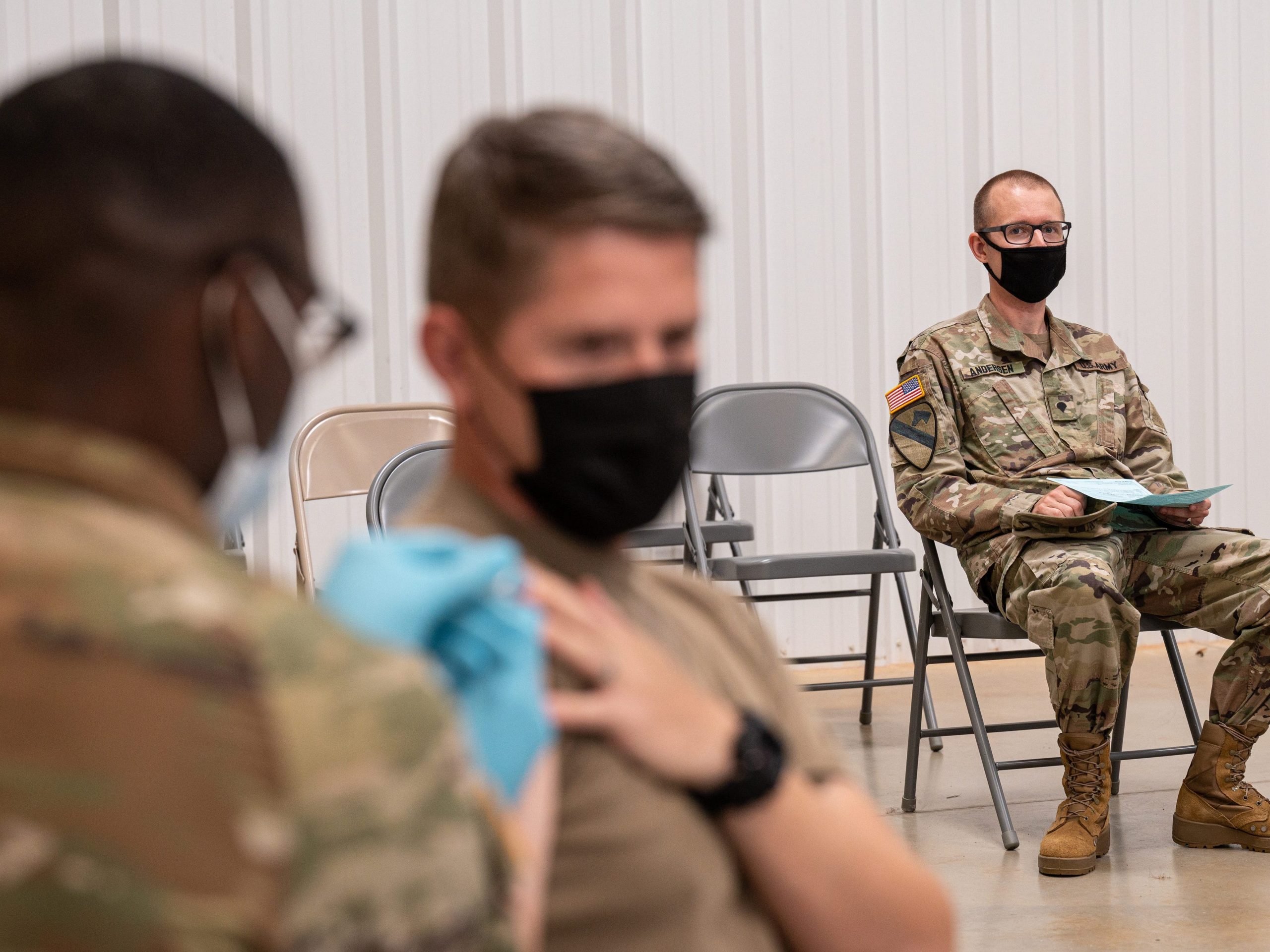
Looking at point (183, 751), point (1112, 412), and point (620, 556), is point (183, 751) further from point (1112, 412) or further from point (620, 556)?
point (1112, 412)

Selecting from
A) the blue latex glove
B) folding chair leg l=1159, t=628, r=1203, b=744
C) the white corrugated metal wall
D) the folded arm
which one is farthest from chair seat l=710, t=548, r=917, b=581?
the blue latex glove

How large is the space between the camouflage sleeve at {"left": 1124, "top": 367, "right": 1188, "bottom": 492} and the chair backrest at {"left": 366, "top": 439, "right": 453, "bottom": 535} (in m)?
1.81

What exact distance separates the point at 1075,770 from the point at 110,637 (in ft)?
9.01

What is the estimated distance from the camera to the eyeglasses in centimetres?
332

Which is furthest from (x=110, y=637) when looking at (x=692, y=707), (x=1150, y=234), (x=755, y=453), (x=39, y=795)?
(x=1150, y=234)

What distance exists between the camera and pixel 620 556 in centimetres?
88

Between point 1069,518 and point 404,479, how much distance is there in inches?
59.5

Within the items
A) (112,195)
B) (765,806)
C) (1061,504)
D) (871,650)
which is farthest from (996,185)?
(112,195)

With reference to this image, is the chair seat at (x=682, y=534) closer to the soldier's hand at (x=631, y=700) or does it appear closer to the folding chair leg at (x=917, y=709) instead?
the folding chair leg at (x=917, y=709)

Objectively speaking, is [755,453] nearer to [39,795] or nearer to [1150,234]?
[1150,234]

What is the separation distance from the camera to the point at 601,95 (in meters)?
5.10

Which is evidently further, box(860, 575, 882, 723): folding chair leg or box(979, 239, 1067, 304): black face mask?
box(860, 575, 882, 723): folding chair leg

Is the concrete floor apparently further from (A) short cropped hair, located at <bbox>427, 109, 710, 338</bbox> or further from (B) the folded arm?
(A) short cropped hair, located at <bbox>427, 109, 710, 338</bbox>

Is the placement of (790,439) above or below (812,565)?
above
